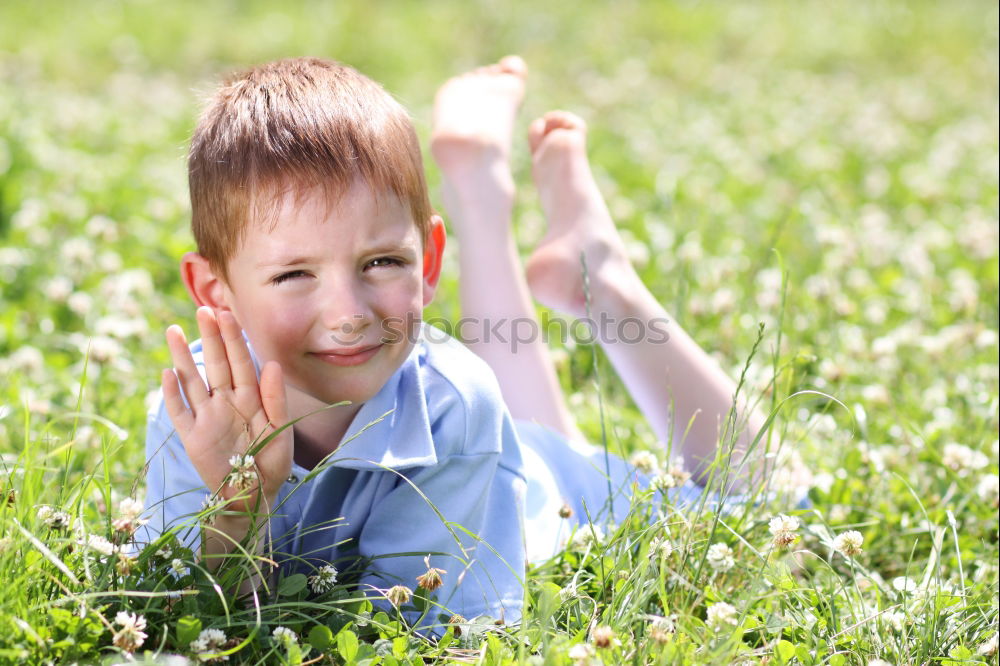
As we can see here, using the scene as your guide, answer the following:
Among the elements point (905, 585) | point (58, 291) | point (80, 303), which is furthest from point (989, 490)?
point (58, 291)

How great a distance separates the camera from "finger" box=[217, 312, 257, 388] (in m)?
1.46

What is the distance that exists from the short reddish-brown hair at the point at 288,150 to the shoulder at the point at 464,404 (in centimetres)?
23

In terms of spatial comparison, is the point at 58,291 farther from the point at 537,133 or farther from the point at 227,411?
the point at 227,411

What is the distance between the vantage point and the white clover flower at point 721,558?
5.26ft

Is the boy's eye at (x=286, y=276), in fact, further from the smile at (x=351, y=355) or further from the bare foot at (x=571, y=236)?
the bare foot at (x=571, y=236)

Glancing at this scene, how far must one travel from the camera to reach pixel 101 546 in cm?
135

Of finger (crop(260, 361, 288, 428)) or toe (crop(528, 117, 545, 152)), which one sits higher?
toe (crop(528, 117, 545, 152))

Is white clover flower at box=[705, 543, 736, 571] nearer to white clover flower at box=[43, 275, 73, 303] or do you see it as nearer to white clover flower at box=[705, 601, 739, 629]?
white clover flower at box=[705, 601, 739, 629]

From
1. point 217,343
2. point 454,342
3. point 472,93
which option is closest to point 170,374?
point 217,343

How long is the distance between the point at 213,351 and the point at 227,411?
0.29 feet

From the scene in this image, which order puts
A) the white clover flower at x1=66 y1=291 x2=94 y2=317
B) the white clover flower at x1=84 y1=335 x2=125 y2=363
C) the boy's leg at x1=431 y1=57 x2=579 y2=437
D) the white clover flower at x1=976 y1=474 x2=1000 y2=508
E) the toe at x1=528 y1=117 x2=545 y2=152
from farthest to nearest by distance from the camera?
1. the white clover flower at x1=66 y1=291 x2=94 y2=317
2. the toe at x1=528 y1=117 x2=545 y2=152
3. the boy's leg at x1=431 y1=57 x2=579 y2=437
4. the white clover flower at x1=84 y1=335 x2=125 y2=363
5. the white clover flower at x1=976 y1=474 x2=1000 y2=508

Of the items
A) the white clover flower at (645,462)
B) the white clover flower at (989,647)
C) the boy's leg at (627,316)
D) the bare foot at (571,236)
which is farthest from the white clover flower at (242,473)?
the white clover flower at (989,647)

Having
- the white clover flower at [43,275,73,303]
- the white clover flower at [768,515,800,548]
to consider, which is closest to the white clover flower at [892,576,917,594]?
the white clover flower at [768,515,800,548]

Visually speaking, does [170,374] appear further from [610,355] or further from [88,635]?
[610,355]
